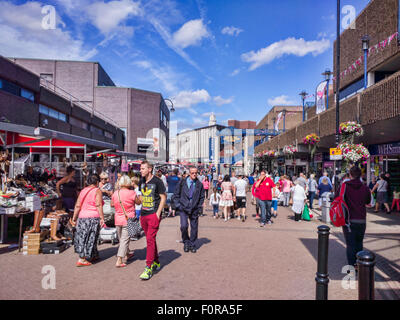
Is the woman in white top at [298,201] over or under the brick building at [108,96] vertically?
under

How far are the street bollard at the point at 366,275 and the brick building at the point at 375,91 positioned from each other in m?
7.66

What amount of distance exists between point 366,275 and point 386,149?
13.4 meters

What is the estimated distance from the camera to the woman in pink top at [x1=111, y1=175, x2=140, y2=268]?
5.21 m

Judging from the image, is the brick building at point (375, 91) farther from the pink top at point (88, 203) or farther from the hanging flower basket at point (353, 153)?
the pink top at point (88, 203)

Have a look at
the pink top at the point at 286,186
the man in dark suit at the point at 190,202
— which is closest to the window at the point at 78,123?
the pink top at the point at 286,186

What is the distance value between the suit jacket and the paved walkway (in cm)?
91

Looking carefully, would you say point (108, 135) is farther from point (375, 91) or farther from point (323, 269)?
point (323, 269)

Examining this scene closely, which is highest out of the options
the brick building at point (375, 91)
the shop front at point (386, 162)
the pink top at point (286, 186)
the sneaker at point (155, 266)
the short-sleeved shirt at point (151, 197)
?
the brick building at point (375, 91)

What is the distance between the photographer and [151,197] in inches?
191

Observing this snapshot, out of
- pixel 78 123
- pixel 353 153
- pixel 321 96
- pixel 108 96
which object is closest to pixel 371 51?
pixel 321 96

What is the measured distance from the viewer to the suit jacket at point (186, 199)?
6.58 metres

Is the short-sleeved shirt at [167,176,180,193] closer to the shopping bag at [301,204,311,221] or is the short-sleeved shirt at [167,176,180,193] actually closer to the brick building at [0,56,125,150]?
the brick building at [0,56,125,150]

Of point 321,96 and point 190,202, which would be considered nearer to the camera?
point 190,202

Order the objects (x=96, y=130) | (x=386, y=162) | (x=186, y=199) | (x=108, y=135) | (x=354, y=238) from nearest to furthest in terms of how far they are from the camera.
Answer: (x=354, y=238) → (x=186, y=199) → (x=386, y=162) → (x=96, y=130) → (x=108, y=135)
